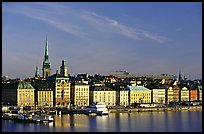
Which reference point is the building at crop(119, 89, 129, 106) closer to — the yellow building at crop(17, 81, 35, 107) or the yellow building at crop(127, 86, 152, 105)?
the yellow building at crop(127, 86, 152, 105)

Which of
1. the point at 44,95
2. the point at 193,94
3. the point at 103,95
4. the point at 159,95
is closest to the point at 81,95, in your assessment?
the point at 103,95

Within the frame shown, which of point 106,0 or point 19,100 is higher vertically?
point 106,0

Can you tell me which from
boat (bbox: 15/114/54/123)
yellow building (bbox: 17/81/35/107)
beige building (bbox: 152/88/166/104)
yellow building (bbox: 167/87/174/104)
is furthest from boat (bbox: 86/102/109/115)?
yellow building (bbox: 167/87/174/104)

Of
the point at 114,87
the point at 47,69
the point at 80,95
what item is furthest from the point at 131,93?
the point at 47,69

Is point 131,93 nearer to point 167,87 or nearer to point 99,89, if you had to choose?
point 99,89

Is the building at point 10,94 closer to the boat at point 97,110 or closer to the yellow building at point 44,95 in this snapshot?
the yellow building at point 44,95

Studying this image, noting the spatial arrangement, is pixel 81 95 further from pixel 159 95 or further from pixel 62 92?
pixel 159 95
